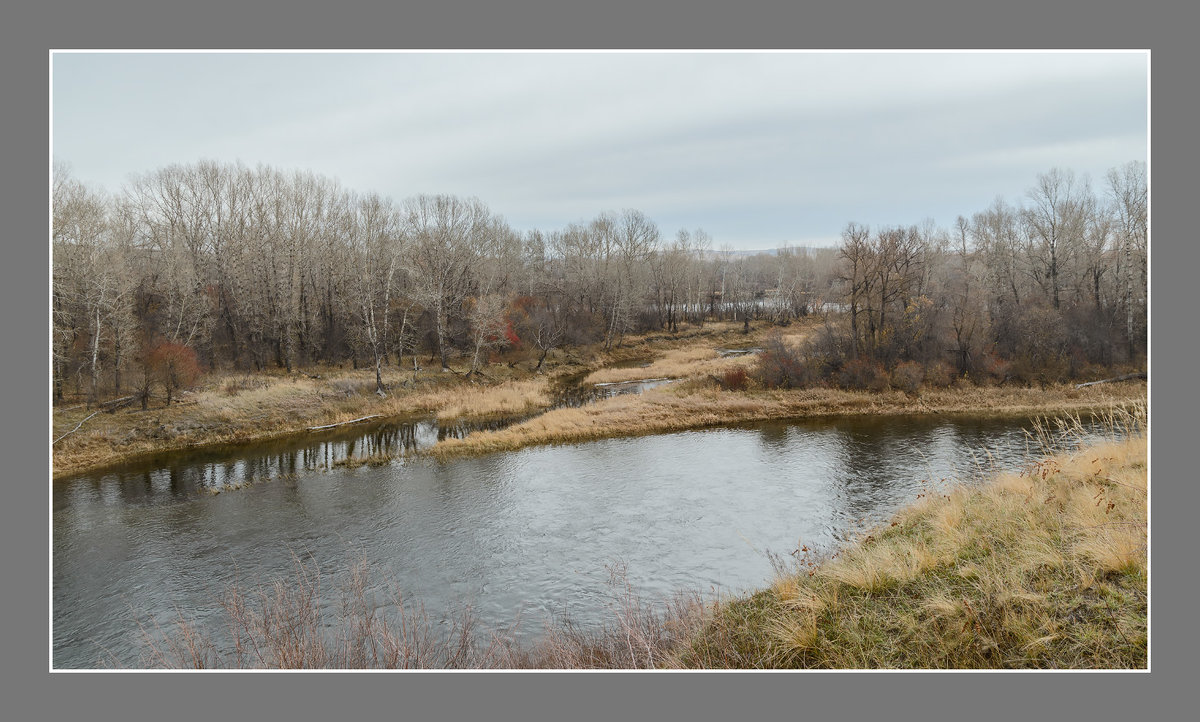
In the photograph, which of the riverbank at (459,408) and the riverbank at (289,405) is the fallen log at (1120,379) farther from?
the riverbank at (289,405)

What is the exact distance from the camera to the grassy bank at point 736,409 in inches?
814

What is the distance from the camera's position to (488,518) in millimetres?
13445

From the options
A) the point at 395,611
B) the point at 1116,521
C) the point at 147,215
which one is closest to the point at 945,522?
the point at 1116,521

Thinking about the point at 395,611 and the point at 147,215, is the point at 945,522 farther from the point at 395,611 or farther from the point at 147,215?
the point at 147,215

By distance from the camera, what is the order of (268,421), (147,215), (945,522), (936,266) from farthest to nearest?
(936,266) < (147,215) < (268,421) < (945,522)

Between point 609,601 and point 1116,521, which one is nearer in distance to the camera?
point 1116,521

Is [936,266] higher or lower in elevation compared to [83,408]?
higher

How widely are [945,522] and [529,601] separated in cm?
638

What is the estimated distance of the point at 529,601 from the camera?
9.42 meters

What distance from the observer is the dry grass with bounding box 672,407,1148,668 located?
4.58 m

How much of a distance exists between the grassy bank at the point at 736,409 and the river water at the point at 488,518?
1.47 m

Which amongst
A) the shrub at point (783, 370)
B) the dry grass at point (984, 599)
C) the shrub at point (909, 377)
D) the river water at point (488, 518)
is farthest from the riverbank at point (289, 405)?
the dry grass at point (984, 599)

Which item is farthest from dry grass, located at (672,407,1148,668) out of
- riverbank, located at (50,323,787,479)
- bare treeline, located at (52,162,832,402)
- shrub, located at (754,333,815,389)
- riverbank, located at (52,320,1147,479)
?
shrub, located at (754,333,815,389)

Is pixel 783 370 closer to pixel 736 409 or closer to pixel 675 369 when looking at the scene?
pixel 736 409
